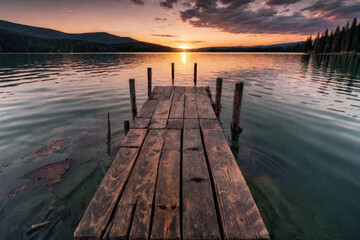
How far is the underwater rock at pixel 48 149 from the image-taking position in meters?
5.94

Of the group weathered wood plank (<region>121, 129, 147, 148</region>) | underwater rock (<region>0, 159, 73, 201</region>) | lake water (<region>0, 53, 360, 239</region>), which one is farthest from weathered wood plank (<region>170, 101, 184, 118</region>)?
underwater rock (<region>0, 159, 73, 201</region>)

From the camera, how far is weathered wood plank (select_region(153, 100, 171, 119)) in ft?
19.7

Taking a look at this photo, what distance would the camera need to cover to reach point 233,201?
2434 millimetres

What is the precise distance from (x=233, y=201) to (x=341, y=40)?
4737 inches

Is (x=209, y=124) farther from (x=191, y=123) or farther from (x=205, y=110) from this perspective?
(x=205, y=110)

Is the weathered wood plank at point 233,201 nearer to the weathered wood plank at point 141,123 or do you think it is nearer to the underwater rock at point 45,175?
the weathered wood plank at point 141,123

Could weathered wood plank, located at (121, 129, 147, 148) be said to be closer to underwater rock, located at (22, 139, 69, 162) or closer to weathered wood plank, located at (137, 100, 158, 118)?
weathered wood plank, located at (137, 100, 158, 118)

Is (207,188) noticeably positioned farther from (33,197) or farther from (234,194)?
(33,197)

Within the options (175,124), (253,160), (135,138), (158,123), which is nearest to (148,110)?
(158,123)

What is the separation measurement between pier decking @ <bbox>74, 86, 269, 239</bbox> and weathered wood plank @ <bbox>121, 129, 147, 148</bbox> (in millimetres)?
23

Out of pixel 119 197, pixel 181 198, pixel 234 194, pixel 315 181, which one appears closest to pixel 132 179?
pixel 119 197

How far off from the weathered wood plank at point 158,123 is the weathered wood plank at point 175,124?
157 millimetres

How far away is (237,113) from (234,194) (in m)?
4.99

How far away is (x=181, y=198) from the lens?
2553 millimetres
